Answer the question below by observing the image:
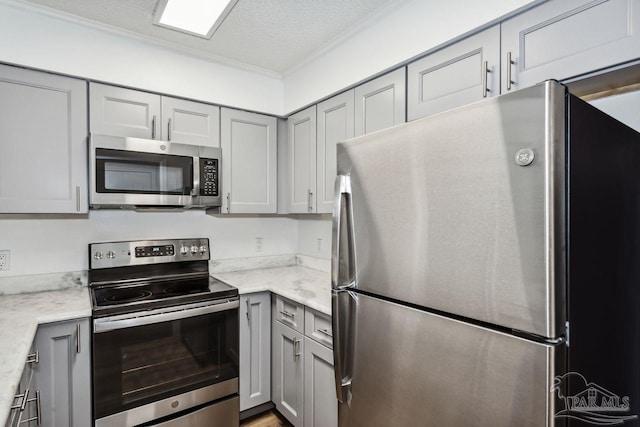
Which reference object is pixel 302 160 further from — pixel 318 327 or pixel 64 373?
pixel 64 373

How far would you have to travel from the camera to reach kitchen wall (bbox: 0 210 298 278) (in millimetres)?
2062

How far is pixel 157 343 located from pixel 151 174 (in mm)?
968

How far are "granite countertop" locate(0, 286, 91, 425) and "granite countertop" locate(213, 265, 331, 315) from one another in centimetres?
84

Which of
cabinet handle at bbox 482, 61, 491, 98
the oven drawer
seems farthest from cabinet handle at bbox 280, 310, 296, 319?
cabinet handle at bbox 482, 61, 491, 98

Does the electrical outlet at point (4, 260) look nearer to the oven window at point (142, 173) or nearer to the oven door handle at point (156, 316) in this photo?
the oven window at point (142, 173)

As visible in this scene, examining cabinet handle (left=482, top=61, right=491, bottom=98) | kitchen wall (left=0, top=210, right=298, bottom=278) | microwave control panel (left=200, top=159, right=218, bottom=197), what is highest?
cabinet handle (left=482, top=61, right=491, bottom=98)

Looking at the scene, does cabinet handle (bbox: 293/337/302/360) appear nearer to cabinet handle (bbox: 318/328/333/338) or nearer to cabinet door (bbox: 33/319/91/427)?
cabinet handle (bbox: 318/328/333/338)

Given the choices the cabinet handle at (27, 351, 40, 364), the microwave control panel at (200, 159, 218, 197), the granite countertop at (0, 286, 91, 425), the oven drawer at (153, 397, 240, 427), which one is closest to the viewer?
the granite countertop at (0, 286, 91, 425)

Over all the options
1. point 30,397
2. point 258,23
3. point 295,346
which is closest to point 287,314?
point 295,346

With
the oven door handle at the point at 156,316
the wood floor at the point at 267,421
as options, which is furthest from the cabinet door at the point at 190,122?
the wood floor at the point at 267,421

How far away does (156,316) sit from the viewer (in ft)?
6.11

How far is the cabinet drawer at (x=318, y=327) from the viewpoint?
6.02 feet

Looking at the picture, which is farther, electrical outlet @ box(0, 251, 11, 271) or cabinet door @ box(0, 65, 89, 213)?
electrical outlet @ box(0, 251, 11, 271)

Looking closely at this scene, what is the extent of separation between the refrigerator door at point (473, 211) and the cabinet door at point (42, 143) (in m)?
1.62
